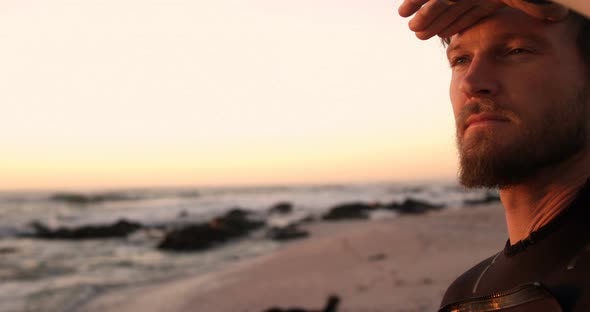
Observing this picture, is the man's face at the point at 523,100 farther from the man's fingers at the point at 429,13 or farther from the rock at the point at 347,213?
the rock at the point at 347,213

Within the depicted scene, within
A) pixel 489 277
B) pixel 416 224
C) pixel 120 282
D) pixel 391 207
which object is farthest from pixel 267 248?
pixel 391 207

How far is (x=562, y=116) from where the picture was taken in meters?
1.73

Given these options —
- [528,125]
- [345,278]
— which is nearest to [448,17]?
[528,125]

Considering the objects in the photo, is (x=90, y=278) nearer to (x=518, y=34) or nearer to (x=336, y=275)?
(x=336, y=275)

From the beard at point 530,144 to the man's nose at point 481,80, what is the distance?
0.13 feet

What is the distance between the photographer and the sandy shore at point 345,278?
257 inches

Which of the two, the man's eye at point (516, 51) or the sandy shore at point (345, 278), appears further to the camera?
the sandy shore at point (345, 278)

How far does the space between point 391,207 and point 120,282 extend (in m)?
23.5

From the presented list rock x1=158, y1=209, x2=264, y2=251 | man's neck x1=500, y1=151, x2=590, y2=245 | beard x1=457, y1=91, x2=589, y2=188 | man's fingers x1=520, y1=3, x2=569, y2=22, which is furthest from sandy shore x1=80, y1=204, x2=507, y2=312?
rock x1=158, y1=209, x2=264, y2=251

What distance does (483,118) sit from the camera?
6.00 ft

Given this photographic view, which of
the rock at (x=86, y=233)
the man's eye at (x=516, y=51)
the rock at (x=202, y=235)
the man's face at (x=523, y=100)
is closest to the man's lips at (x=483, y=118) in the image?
the man's face at (x=523, y=100)

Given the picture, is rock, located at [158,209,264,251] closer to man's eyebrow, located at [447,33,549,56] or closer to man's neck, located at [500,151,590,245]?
man's neck, located at [500,151,590,245]

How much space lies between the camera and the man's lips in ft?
5.85

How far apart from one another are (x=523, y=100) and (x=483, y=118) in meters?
0.15
